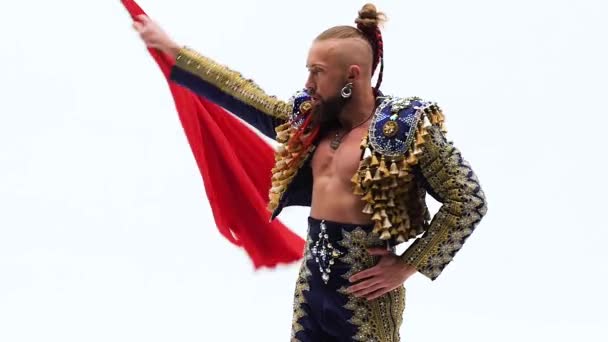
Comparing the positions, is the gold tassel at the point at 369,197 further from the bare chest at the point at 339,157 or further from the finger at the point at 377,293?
the finger at the point at 377,293

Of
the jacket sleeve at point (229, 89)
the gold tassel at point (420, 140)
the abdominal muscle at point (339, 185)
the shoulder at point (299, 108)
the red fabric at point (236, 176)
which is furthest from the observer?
the red fabric at point (236, 176)

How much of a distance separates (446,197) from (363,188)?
18cm

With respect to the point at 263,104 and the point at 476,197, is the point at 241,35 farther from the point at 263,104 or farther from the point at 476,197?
the point at 476,197

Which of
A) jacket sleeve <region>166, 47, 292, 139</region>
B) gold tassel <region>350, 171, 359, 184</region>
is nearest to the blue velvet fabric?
gold tassel <region>350, 171, 359, 184</region>

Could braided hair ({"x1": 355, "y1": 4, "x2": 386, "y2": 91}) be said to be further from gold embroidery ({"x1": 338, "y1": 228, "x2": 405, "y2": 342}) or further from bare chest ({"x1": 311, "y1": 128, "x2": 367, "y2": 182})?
gold embroidery ({"x1": 338, "y1": 228, "x2": 405, "y2": 342})

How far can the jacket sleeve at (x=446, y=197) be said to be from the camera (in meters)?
2.11

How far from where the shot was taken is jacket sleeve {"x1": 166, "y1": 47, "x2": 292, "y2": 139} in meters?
2.47

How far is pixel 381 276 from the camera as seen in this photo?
7.14 ft

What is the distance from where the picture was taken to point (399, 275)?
7.16ft

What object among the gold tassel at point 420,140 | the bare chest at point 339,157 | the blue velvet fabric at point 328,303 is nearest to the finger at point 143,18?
the bare chest at point 339,157


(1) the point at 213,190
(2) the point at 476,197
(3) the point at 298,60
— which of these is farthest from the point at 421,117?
(3) the point at 298,60

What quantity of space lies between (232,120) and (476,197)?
2.82 feet

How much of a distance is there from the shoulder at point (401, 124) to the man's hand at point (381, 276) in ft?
0.78

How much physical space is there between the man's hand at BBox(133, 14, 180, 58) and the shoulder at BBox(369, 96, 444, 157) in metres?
0.62
